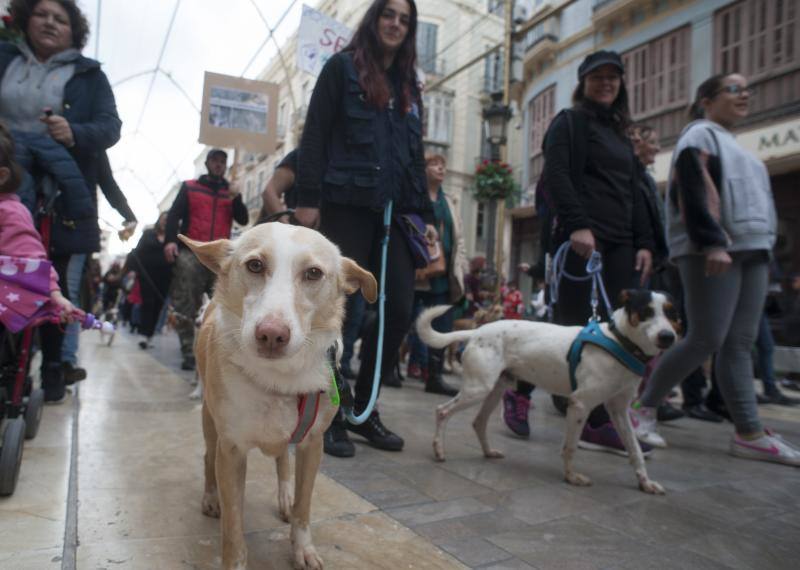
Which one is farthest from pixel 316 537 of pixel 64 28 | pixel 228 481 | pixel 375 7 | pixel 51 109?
pixel 64 28

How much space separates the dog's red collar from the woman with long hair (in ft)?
3.81

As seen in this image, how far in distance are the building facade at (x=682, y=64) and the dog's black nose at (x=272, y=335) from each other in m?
8.56

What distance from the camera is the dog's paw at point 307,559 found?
5.11ft

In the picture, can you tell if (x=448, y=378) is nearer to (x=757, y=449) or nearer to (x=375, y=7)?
(x=757, y=449)

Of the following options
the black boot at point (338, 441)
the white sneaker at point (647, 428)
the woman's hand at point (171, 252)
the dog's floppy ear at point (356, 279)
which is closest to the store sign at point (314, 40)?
the woman's hand at point (171, 252)

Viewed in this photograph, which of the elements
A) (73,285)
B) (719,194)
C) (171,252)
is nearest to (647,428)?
(719,194)

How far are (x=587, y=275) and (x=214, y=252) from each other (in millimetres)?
2403

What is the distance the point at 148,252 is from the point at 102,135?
14.9 ft

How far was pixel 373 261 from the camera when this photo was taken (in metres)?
2.93

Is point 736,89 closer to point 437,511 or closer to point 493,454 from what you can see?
point 493,454

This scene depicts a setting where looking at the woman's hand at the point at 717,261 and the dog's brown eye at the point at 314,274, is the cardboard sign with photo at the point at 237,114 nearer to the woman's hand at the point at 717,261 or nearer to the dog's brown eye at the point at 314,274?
the woman's hand at the point at 717,261

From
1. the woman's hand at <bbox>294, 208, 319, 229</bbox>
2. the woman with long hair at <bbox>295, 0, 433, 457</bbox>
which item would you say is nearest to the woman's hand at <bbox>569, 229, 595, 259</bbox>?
the woman with long hair at <bbox>295, 0, 433, 457</bbox>

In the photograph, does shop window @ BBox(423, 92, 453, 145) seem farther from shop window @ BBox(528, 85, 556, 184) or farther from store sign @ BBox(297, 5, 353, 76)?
store sign @ BBox(297, 5, 353, 76)

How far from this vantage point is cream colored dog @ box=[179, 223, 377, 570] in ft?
4.81
